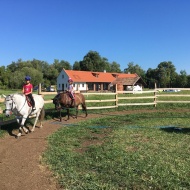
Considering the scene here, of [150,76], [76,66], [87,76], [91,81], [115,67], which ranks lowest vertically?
[91,81]

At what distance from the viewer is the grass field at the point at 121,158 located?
4641mm

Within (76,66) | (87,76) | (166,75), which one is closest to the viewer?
(87,76)

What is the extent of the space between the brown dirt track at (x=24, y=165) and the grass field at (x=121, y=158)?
233mm

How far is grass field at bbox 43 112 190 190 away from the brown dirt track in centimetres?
23

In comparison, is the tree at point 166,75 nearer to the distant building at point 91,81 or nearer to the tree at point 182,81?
the tree at point 182,81

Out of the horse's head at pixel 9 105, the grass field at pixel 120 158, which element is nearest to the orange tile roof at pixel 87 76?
the grass field at pixel 120 158

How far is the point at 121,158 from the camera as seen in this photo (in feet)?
19.6

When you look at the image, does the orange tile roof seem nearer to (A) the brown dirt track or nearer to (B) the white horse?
(B) the white horse

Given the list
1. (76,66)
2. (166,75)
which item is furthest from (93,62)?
(166,75)

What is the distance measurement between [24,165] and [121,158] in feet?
7.34

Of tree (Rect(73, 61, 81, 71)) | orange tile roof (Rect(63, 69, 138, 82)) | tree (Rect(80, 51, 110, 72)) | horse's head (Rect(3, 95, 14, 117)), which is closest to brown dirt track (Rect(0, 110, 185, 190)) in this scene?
horse's head (Rect(3, 95, 14, 117))

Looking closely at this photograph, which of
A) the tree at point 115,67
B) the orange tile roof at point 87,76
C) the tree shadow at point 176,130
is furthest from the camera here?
the tree at point 115,67

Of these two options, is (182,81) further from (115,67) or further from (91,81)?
(115,67)

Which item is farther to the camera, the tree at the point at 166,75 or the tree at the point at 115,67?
the tree at the point at 115,67
